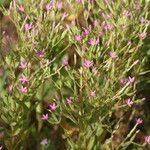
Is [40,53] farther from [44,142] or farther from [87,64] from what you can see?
[44,142]

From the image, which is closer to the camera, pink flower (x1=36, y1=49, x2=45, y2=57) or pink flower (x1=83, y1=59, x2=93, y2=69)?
pink flower (x1=83, y1=59, x2=93, y2=69)

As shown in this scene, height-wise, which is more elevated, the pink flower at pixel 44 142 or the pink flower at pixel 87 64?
the pink flower at pixel 87 64

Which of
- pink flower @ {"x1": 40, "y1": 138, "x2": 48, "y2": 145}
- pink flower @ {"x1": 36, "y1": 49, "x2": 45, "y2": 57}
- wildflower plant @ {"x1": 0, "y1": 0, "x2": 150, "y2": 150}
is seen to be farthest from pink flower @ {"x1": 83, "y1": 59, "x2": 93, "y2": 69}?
pink flower @ {"x1": 40, "y1": 138, "x2": 48, "y2": 145}

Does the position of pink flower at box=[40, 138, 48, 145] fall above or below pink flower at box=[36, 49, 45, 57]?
below

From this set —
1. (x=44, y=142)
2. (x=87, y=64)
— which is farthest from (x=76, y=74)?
(x=44, y=142)

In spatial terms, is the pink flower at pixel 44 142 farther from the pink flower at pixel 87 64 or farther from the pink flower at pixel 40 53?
the pink flower at pixel 87 64

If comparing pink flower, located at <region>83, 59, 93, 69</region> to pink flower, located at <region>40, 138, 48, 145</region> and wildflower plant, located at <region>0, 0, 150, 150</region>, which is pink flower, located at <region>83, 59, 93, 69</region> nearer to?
wildflower plant, located at <region>0, 0, 150, 150</region>

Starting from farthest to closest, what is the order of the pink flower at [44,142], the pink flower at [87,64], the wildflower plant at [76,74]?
the pink flower at [44,142] < the wildflower plant at [76,74] < the pink flower at [87,64]

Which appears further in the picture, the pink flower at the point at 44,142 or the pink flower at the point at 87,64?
the pink flower at the point at 44,142

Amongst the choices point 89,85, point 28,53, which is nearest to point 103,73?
point 89,85

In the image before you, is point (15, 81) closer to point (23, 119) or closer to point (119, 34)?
point (23, 119)

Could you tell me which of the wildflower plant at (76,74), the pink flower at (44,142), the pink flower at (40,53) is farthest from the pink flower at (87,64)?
the pink flower at (44,142)

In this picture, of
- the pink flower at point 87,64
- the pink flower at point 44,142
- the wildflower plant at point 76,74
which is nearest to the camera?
the pink flower at point 87,64
